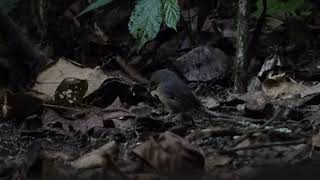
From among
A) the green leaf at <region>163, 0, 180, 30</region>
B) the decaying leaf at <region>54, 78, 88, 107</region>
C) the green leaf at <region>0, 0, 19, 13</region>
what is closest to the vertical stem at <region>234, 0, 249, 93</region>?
the green leaf at <region>163, 0, 180, 30</region>

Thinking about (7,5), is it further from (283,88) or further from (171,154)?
(171,154)

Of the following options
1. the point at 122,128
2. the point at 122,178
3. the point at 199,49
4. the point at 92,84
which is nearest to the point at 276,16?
the point at 199,49

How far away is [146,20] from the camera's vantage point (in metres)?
2.94

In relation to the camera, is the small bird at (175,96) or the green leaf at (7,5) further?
the green leaf at (7,5)

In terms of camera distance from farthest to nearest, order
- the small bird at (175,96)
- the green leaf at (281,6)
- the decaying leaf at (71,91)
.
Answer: the green leaf at (281,6) → the decaying leaf at (71,91) → the small bird at (175,96)

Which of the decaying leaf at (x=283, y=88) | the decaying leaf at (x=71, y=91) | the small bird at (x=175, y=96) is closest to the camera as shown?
the small bird at (x=175, y=96)

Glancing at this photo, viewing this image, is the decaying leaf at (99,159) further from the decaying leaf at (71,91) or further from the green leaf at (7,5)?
the green leaf at (7,5)

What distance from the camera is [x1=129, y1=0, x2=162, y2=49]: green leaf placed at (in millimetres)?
2891

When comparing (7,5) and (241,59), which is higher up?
(7,5)

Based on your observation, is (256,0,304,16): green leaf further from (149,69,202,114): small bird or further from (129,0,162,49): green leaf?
(149,69,202,114): small bird

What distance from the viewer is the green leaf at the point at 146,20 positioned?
289 centimetres

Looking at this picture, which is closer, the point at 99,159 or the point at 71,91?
the point at 99,159

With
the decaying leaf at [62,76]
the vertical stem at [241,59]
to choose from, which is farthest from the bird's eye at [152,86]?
the vertical stem at [241,59]

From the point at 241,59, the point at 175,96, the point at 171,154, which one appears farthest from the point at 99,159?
the point at 241,59
